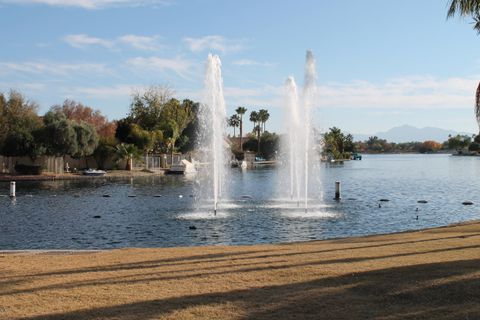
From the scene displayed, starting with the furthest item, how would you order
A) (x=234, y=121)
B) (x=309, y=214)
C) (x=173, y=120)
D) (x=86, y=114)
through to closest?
(x=234, y=121)
(x=86, y=114)
(x=173, y=120)
(x=309, y=214)

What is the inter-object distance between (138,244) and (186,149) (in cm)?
10178

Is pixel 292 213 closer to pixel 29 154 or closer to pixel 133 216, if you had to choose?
pixel 133 216

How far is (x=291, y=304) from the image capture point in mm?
8359

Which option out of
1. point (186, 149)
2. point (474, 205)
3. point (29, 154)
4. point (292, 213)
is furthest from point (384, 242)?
point (186, 149)

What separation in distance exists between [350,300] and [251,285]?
6.37 ft

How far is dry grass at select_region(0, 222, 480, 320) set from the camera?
8055 millimetres

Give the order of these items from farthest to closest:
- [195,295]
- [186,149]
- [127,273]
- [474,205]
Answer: [186,149] → [474,205] → [127,273] → [195,295]

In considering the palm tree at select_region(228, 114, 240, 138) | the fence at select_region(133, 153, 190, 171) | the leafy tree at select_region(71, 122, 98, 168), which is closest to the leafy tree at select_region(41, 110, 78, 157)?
the leafy tree at select_region(71, 122, 98, 168)

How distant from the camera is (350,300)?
28.1 feet

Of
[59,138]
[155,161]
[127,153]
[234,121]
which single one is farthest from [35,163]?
[234,121]

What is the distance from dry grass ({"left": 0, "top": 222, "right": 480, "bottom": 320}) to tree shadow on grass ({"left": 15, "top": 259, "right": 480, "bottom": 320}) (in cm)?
2

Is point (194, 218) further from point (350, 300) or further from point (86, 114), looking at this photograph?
point (86, 114)

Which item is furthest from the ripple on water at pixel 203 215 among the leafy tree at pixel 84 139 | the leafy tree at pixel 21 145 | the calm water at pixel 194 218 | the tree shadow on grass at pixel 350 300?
the leafy tree at pixel 84 139

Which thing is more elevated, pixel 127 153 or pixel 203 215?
pixel 127 153
